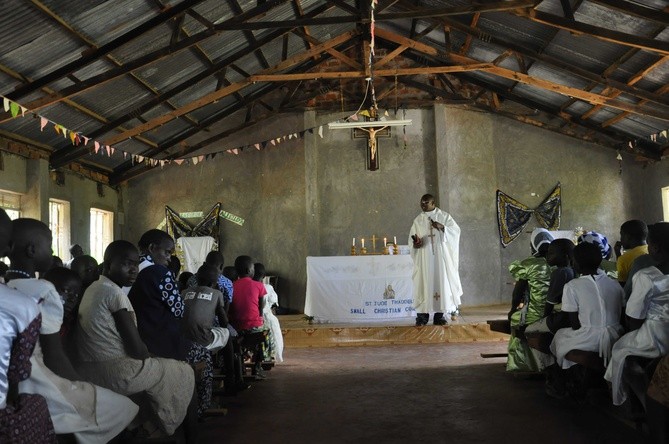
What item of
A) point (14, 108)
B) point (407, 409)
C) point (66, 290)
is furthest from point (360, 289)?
point (66, 290)

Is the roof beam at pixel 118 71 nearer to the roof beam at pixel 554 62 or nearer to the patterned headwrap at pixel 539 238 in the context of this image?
the roof beam at pixel 554 62

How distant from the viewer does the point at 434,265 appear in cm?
862

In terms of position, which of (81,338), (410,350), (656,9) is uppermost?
(656,9)

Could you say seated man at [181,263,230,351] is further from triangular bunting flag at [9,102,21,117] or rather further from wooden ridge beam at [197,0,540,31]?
wooden ridge beam at [197,0,540,31]

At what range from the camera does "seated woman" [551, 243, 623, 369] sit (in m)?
3.80

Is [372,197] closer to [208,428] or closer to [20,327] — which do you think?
[208,428]

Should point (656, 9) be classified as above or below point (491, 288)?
above

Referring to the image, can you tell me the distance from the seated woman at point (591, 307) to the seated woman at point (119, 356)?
2.39 m

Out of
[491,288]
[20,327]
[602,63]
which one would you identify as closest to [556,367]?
[20,327]

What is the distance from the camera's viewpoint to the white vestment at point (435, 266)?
8555mm

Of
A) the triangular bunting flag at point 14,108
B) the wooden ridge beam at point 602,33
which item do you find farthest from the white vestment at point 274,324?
the wooden ridge beam at point 602,33

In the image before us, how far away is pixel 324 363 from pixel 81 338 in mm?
4036

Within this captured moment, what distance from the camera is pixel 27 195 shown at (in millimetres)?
9922

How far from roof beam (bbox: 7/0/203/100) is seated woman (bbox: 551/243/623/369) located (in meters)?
5.77
